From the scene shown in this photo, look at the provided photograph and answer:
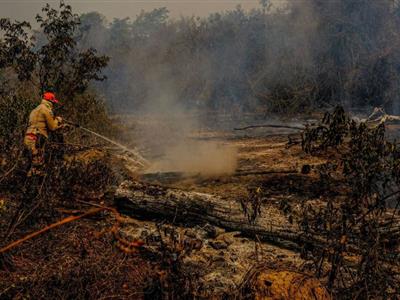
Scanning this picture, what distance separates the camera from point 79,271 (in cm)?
294

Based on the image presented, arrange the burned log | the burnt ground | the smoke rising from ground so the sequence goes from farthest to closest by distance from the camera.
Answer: the smoke rising from ground < the burned log < the burnt ground

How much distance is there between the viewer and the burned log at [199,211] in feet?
11.4

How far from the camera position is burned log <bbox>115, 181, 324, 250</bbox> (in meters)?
A: 3.49

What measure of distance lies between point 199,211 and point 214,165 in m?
1.72

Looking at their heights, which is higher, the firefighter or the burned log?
the firefighter

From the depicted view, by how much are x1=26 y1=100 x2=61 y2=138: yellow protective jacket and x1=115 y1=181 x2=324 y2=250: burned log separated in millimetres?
1850

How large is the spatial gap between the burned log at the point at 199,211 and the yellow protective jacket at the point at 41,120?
185 centimetres

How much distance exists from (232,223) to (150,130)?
6.65 m

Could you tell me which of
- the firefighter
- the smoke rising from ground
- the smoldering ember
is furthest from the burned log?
the smoke rising from ground

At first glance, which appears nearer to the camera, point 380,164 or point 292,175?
point 380,164

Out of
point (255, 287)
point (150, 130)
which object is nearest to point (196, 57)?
point (150, 130)

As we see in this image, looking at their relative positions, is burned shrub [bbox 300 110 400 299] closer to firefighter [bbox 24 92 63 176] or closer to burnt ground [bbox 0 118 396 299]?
burnt ground [bbox 0 118 396 299]

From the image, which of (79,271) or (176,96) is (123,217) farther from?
(176,96)

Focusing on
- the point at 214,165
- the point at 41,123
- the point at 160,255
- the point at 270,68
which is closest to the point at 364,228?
the point at 160,255
